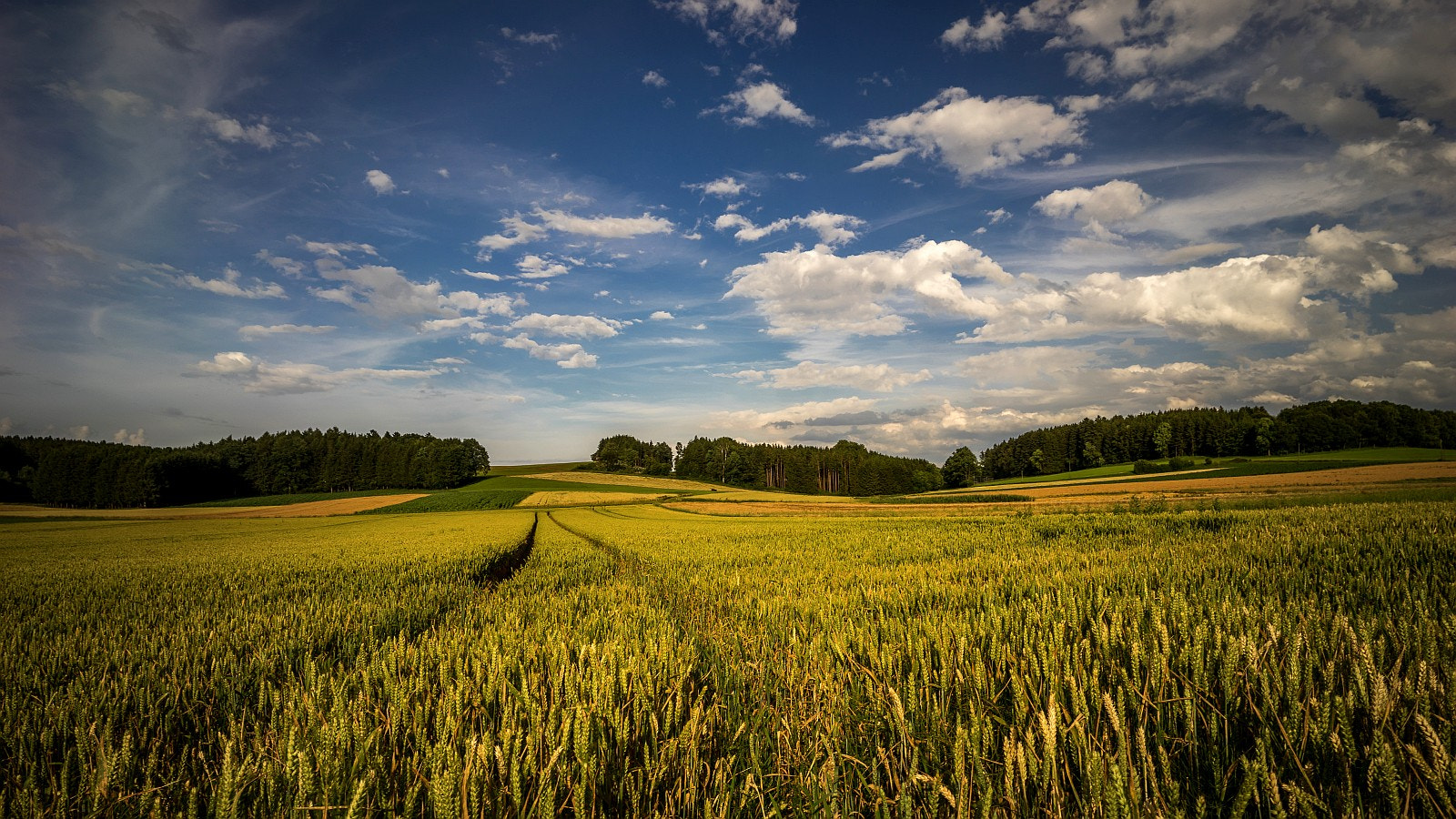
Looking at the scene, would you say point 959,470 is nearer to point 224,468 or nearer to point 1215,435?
point 1215,435

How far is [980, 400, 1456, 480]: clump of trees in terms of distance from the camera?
94.8m

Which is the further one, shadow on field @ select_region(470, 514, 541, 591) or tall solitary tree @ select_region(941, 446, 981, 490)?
tall solitary tree @ select_region(941, 446, 981, 490)

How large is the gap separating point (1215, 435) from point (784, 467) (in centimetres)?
9482

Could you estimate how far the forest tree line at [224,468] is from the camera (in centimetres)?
8594

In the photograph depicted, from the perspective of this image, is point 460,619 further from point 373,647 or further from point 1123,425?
point 1123,425

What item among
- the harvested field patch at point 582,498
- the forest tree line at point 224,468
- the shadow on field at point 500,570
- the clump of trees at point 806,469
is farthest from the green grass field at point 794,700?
the clump of trees at point 806,469

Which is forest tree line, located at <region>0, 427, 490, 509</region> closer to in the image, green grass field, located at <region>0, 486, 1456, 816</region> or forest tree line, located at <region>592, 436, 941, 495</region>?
forest tree line, located at <region>592, 436, 941, 495</region>

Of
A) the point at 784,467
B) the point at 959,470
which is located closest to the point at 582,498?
the point at 784,467

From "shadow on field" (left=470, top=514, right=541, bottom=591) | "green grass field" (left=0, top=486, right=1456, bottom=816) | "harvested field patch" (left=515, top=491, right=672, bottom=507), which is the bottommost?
"harvested field patch" (left=515, top=491, right=672, bottom=507)

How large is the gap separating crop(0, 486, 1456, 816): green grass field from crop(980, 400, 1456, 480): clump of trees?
136218mm

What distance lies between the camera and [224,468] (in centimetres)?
10806

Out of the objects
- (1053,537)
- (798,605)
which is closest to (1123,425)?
(1053,537)

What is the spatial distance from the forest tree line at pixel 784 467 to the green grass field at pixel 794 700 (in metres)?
129

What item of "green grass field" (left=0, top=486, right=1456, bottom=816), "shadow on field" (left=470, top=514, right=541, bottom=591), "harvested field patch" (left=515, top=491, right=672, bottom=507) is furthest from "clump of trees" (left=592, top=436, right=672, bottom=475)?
"green grass field" (left=0, top=486, right=1456, bottom=816)
